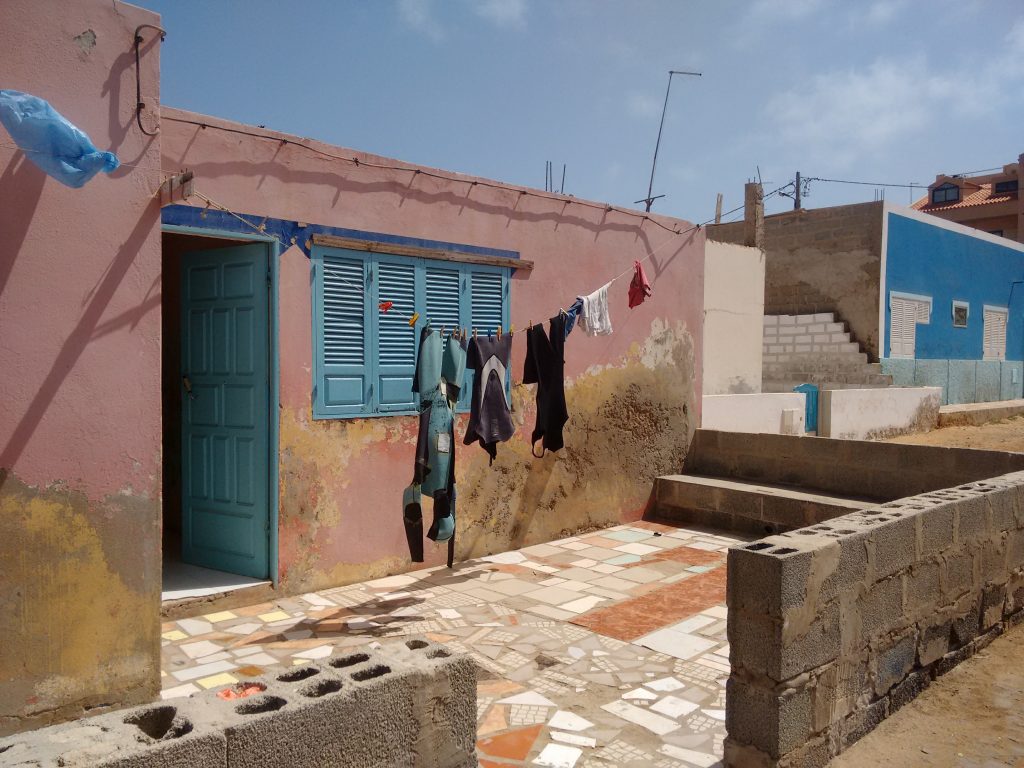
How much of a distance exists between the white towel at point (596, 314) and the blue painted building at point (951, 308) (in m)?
11.8

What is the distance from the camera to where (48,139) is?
3.72 metres

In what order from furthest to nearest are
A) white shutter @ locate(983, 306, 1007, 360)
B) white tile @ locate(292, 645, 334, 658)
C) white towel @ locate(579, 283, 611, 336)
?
white shutter @ locate(983, 306, 1007, 360) → white towel @ locate(579, 283, 611, 336) → white tile @ locate(292, 645, 334, 658)

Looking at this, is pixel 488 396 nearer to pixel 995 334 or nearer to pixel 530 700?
pixel 530 700

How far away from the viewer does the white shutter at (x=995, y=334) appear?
71.9 feet

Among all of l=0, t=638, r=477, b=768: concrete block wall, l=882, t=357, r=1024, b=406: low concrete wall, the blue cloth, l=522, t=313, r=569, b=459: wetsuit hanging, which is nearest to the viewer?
l=0, t=638, r=477, b=768: concrete block wall

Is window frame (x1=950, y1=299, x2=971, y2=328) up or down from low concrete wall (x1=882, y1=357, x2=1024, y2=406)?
up

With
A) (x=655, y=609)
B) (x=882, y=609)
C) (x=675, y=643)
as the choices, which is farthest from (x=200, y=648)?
(x=882, y=609)

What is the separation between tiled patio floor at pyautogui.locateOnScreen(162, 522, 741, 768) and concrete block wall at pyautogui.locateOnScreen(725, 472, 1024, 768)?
505 mm

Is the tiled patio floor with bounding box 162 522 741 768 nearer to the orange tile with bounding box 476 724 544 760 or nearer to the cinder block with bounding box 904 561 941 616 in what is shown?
the orange tile with bounding box 476 724 544 760

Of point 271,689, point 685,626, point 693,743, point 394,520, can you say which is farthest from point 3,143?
point 685,626

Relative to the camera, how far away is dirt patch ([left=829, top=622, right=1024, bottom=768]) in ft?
13.1

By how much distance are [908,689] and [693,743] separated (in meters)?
1.52

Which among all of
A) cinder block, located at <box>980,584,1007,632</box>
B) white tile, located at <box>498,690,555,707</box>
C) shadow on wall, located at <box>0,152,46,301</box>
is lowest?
white tile, located at <box>498,690,555,707</box>

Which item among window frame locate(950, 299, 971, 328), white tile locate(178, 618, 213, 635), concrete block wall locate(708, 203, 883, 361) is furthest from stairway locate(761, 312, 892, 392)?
white tile locate(178, 618, 213, 635)
